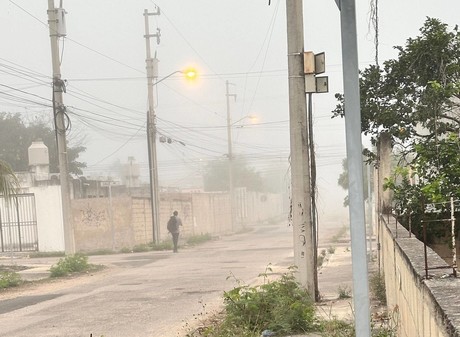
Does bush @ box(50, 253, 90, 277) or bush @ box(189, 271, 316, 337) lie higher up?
bush @ box(189, 271, 316, 337)

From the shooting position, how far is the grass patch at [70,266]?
17.7 m

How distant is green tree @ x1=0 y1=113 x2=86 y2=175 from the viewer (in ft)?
170

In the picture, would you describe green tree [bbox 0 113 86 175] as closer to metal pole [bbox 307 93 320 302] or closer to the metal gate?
the metal gate

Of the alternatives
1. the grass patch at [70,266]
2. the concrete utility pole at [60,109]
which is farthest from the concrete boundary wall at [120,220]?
the grass patch at [70,266]

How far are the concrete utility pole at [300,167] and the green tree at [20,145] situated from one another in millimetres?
43414

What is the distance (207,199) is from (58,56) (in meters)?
28.0

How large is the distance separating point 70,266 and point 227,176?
73684 mm

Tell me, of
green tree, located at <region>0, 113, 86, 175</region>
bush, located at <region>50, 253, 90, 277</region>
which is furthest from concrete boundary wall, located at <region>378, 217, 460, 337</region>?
green tree, located at <region>0, 113, 86, 175</region>

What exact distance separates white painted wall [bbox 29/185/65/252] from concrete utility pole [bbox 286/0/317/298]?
72.0 feet

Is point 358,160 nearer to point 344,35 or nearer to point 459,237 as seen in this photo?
point 344,35

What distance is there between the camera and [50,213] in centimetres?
2964

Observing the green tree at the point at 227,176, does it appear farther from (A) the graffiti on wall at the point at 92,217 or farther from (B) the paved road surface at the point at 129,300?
(B) the paved road surface at the point at 129,300

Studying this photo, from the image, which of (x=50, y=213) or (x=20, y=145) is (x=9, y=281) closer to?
(x=50, y=213)

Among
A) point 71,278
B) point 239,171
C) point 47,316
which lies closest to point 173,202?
point 71,278
